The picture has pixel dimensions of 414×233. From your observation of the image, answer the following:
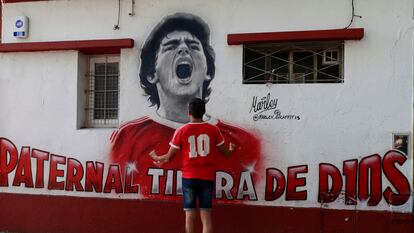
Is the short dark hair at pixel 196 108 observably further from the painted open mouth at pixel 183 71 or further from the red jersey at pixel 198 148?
the painted open mouth at pixel 183 71

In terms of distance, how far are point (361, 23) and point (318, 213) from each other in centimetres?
235

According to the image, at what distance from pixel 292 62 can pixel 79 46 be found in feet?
9.49

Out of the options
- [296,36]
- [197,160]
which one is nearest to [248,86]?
[296,36]

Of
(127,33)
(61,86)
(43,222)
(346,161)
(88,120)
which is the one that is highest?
(127,33)

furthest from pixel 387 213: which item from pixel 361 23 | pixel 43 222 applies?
pixel 43 222

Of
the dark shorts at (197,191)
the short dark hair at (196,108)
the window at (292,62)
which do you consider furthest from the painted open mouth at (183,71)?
the dark shorts at (197,191)

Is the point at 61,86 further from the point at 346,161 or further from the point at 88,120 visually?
the point at 346,161

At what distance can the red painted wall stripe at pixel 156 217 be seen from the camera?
581 centimetres

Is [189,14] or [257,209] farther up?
[189,14]

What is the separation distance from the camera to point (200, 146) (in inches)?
207

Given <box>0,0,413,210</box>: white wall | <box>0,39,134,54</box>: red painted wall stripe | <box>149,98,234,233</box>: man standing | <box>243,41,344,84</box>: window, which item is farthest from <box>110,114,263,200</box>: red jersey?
<box>0,39,134,54</box>: red painted wall stripe

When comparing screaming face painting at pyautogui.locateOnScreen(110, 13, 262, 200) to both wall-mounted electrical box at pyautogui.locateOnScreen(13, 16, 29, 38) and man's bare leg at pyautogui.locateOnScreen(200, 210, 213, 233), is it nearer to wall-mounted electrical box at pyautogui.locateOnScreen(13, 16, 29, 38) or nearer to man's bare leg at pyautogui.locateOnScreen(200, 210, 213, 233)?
man's bare leg at pyautogui.locateOnScreen(200, 210, 213, 233)

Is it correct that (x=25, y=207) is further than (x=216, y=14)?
Yes

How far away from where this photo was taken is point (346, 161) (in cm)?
585
